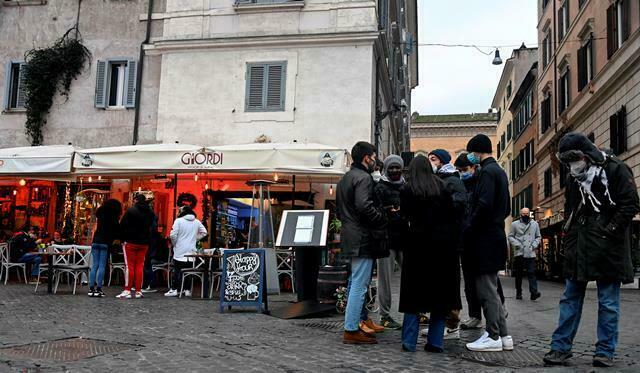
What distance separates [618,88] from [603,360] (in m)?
19.0

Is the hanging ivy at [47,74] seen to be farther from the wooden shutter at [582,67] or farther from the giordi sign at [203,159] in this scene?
the wooden shutter at [582,67]

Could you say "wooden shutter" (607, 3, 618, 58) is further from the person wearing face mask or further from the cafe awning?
the cafe awning

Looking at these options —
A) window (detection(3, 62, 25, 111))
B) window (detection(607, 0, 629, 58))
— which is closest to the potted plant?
window (detection(3, 62, 25, 111))

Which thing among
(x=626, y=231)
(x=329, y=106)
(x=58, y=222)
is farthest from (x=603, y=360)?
(x=58, y=222)

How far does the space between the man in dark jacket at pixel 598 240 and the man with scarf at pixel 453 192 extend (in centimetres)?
93

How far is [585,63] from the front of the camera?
85.0ft

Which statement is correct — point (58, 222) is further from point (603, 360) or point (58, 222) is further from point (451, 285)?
point (603, 360)

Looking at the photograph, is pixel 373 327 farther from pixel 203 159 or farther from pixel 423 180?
pixel 203 159

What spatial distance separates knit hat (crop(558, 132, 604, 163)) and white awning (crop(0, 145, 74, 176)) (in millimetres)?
10090

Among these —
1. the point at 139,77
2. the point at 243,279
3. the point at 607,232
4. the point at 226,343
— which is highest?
the point at 139,77

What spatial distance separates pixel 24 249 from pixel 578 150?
11569 millimetres

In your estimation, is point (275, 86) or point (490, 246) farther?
point (275, 86)

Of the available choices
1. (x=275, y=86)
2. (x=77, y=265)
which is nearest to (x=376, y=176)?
(x=77, y=265)

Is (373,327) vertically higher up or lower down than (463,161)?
lower down
